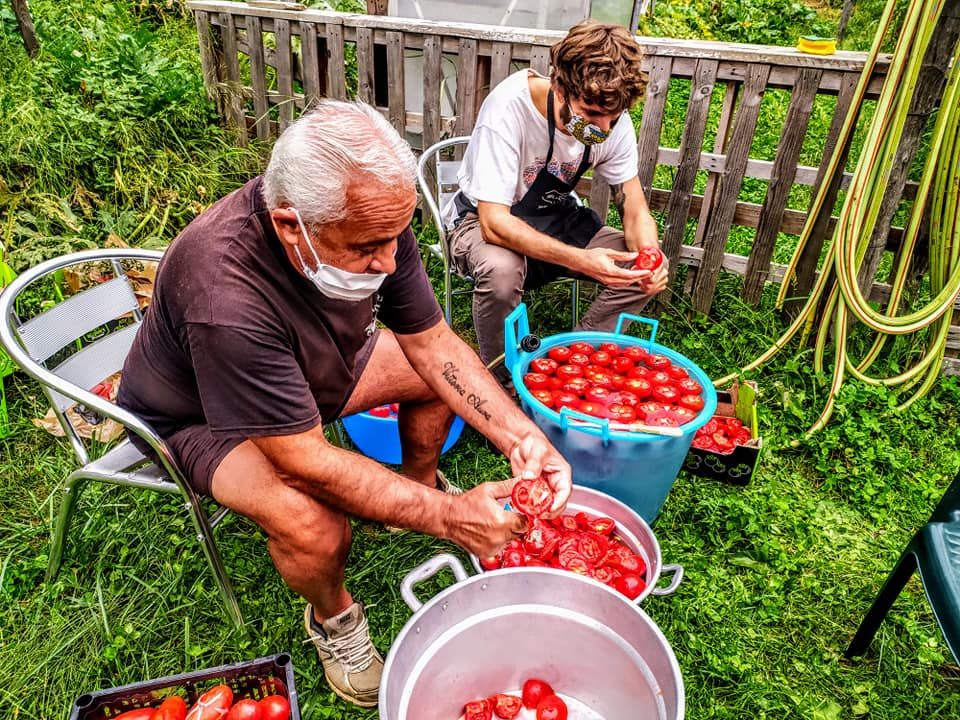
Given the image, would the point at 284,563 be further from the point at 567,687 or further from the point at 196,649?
the point at 567,687

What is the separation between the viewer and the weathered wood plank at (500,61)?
12.7 feet

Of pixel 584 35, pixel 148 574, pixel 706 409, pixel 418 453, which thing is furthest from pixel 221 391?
pixel 584 35

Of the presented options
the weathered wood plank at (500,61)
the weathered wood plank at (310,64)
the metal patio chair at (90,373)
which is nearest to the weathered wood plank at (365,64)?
the weathered wood plank at (310,64)

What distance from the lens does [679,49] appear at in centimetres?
348

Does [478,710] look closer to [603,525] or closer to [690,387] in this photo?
[603,525]

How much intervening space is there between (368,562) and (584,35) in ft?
7.87

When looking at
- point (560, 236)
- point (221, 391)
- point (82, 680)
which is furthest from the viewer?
point (560, 236)

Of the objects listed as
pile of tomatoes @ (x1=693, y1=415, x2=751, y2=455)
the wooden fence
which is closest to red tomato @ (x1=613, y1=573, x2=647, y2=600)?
pile of tomatoes @ (x1=693, y1=415, x2=751, y2=455)

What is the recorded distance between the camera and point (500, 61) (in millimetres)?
3920

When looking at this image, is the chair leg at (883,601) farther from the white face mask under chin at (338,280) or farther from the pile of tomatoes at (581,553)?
the white face mask under chin at (338,280)

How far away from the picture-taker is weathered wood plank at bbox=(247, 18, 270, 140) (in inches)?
197

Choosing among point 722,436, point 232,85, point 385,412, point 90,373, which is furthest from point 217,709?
point 232,85

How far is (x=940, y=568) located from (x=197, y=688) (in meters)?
2.22

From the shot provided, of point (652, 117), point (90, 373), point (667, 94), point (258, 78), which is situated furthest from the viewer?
point (258, 78)
